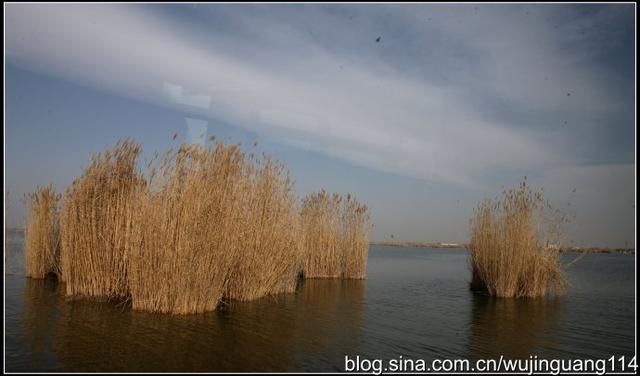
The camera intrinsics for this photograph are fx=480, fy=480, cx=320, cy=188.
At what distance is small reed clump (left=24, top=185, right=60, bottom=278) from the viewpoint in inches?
432

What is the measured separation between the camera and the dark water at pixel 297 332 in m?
4.95

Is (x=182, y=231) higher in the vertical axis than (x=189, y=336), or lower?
higher

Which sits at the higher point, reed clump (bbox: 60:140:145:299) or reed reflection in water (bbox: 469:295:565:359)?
reed clump (bbox: 60:140:145:299)

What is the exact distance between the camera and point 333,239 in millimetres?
14406

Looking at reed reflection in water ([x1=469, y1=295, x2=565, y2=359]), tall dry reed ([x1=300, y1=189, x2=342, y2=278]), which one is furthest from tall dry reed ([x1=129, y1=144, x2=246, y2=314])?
tall dry reed ([x1=300, y1=189, x2=342, y2=278])

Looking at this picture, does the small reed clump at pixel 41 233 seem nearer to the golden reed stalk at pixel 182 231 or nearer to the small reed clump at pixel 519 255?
the golden reed stalk at pixel 182 231

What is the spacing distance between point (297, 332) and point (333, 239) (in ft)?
26.1

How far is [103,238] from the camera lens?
795 cm

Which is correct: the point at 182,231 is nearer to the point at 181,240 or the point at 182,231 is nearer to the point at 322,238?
the point at 181,240

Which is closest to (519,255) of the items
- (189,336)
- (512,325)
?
(512,325)

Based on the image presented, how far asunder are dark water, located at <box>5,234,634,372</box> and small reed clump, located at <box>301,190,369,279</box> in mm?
3651

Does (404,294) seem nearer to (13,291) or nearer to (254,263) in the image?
(254,263)

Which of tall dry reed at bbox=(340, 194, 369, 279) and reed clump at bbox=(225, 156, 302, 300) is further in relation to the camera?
tall dry reed at bbox=(340, 194, 369, 279)

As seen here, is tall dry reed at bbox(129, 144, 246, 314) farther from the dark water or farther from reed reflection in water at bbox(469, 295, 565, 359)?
reed reflection in water at bbox(469, 295, 565, 359)
